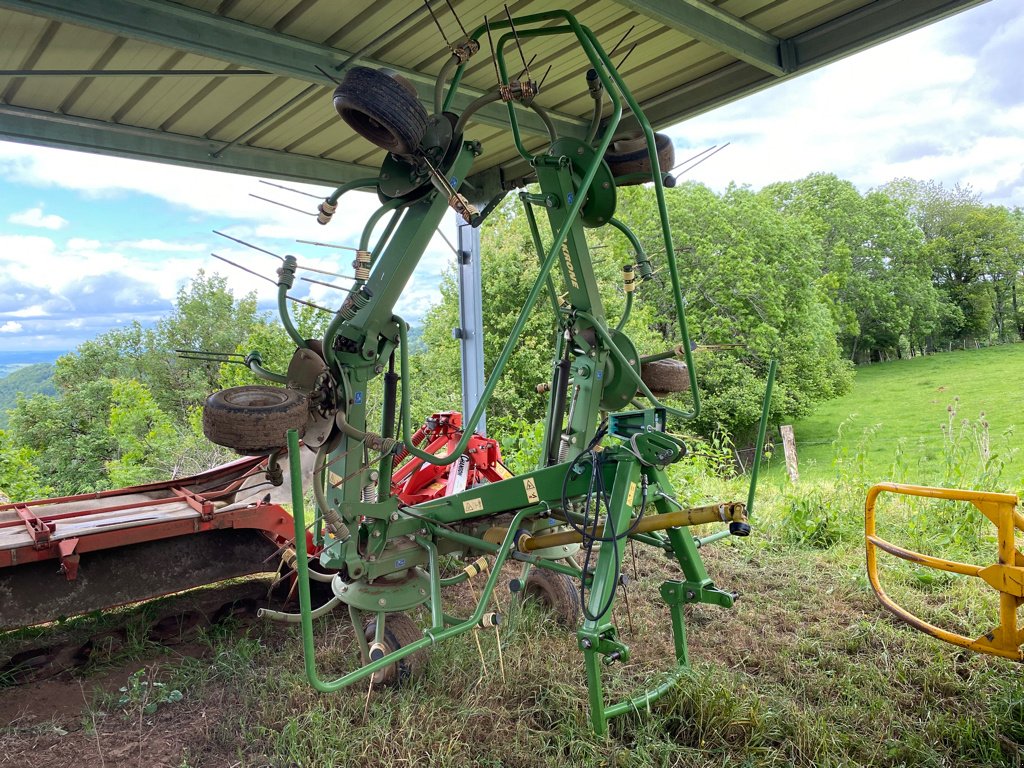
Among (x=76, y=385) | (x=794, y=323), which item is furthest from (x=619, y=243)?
(x=76, y=385)

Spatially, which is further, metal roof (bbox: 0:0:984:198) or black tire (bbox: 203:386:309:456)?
metal roof (bbox: 0:0:984:198)

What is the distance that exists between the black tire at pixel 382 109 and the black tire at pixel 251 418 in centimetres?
123

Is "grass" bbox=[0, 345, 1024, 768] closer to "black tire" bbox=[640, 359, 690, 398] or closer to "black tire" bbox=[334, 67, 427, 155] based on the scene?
"black tire" bbox=[640, 359, 690, 398]

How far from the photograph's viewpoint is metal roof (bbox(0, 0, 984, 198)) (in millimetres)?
3953

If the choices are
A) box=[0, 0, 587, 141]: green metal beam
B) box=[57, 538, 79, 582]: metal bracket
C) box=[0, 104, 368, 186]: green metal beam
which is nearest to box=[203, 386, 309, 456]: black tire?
box=[57, 538, 79, 582]: metal bracket

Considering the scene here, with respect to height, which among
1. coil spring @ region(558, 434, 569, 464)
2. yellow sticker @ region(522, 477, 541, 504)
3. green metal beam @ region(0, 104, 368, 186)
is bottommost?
yellow sticker @ region(522, 477, 541, 504)

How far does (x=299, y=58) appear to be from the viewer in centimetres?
435

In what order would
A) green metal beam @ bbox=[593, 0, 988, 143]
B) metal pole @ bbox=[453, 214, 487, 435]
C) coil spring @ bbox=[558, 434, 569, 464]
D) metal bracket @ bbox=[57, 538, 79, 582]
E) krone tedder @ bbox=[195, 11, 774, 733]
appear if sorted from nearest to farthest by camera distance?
krone tedder @ bbox=[195, 11, 774, 733] < metal bracket @ bbox=[57, 538, 79, 582] < coil spring @ bbox=[558, 434, 569, 464] < green metal beam @ bbox=[593, 0, 988, 143] < metal pole @ bbox=[453, 214, 487, 435]

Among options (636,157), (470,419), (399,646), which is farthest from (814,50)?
(399,646)

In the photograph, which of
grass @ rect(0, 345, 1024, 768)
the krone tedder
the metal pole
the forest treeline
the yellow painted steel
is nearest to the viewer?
the yellow painted steel

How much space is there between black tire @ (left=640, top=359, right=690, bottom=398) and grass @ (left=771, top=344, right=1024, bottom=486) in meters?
15.7

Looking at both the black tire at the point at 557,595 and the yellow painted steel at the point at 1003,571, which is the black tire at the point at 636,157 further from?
the black tire at the point at 557,595

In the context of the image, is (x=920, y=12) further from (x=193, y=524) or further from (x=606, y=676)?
(x=193, y=524)

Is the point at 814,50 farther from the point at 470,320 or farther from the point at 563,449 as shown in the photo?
the point at 470,320
